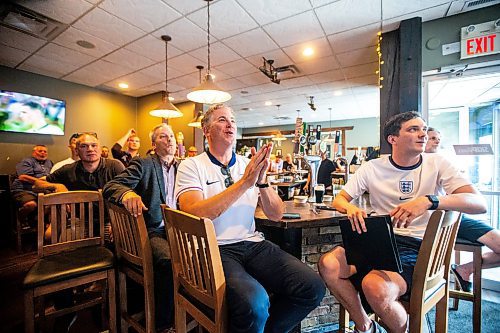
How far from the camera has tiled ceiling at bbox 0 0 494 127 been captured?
2.61m

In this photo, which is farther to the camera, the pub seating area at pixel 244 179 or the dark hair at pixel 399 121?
the dark hair at pixel 399 121

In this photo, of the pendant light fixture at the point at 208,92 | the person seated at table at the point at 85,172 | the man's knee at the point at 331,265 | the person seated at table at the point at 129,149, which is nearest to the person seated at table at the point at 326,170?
the pendant light fixture at the point at 208,92

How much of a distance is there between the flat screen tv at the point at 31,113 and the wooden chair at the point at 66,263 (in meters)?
3.98

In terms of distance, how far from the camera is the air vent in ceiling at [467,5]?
2.46m

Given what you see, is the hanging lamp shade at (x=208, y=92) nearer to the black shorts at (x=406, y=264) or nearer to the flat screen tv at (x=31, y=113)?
the black shorts at (x=406, y=264)

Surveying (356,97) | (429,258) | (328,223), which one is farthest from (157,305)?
(356,97)

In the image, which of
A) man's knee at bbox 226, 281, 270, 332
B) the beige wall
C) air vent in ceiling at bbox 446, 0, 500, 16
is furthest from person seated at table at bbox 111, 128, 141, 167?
air vent in ceiling at bbox 446, 0, 500, 16

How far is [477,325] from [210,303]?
180 cm

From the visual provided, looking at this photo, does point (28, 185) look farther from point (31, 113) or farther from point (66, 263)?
point (66, 263)

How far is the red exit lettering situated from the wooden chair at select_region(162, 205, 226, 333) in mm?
3196

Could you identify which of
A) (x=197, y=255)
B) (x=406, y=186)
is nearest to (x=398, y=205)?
(x=406, y=186)

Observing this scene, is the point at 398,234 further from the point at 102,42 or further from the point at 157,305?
the point at 102,42

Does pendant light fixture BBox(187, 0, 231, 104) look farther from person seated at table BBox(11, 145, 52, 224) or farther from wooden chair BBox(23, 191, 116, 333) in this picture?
person seated at table BBox(11, 145, 52, 224)

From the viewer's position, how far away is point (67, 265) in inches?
55.1
